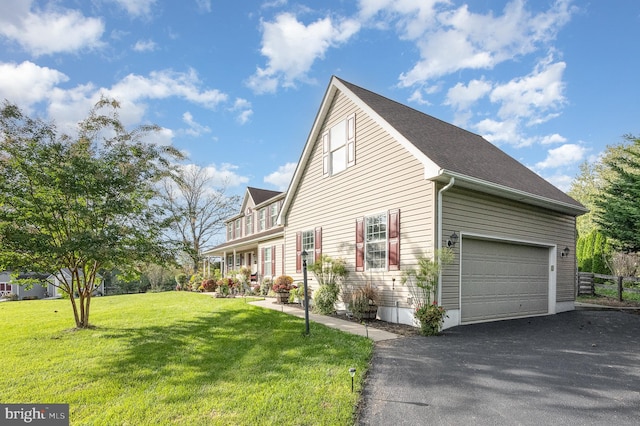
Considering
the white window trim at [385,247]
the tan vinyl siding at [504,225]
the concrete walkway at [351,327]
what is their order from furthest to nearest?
the white window trim at [385,247]
the tan vinyl siding at [504,225]
the concrete walkway at [351,327]

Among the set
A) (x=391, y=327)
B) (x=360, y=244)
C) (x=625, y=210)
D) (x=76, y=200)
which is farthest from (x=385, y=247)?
(x=625, y=210)

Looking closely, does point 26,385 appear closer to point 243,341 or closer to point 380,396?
point 243,341

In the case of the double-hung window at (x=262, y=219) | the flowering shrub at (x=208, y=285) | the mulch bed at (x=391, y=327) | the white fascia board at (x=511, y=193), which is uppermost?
the white fascia board at (x=511, y=193)

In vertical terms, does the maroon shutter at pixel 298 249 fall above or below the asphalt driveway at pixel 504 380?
above

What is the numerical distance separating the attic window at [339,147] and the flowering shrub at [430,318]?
4856 mm

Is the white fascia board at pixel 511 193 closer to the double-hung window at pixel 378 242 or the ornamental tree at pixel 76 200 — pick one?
the double-hung window at pixel 378 242

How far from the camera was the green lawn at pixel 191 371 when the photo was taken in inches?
151

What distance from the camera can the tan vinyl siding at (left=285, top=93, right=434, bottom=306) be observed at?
836 cm

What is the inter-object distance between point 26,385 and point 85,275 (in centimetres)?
449

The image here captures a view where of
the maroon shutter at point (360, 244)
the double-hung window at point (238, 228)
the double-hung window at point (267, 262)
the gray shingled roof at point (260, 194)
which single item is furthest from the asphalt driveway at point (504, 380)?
the double-hung window at point (238, 228)

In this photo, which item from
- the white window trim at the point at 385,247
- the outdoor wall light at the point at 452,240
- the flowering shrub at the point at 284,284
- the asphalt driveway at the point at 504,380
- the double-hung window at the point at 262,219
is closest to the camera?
the asphalt driveway at the point at 504,380

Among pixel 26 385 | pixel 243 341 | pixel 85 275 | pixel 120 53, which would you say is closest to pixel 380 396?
pixel 243 341

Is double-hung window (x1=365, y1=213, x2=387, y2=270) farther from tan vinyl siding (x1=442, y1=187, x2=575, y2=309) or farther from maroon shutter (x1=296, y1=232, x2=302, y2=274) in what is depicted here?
maroon shutter (x1=296, y1=232, x2=302, y2=274)

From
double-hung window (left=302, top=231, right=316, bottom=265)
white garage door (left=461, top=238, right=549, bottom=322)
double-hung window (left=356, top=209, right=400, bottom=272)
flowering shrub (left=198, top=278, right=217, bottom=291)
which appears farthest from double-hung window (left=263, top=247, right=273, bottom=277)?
white garage door (left=461, top=238, right=549, bottom=322)
